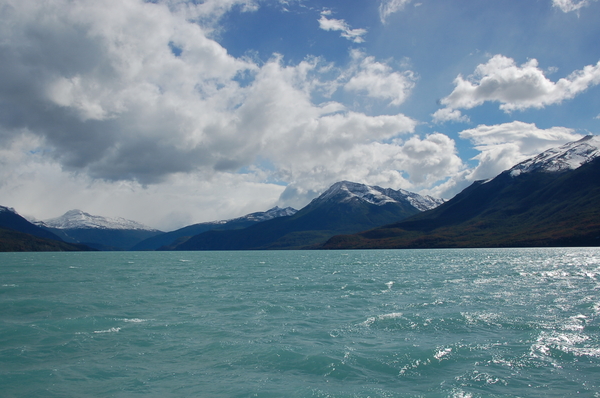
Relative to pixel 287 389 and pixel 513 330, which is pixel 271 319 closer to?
pixel 287 389

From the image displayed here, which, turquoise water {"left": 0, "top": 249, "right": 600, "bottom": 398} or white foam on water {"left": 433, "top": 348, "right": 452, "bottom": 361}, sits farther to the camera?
white foam on water {"left": 433, "top": 348, "right": 452, "bottom": 361}

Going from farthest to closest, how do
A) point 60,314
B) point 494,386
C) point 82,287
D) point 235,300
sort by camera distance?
point 82,287 < point 235,300 < point 60,314 < point 494,386

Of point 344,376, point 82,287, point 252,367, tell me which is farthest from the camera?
point 82,287

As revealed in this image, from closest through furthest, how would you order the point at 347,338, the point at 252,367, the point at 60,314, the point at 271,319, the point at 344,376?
the point at 344,376, the point at 252,367, the point at 347,338, the point at 271,319, the point at 60,314

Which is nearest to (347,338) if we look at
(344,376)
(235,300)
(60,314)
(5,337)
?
(344,376)

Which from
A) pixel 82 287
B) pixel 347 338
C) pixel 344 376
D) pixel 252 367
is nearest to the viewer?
pixel 344 376

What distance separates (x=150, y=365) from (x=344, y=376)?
39.0ft

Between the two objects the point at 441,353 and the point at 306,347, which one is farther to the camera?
the point at 306,347

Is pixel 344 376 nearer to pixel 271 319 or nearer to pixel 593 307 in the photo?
pixel 271 319

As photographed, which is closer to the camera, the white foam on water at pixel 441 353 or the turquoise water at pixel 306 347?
the turquoise water at pixel 306 347

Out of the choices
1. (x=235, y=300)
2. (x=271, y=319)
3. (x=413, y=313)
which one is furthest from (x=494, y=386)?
(x=235, y=300)

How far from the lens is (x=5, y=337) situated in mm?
29797

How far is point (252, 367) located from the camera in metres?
23.1

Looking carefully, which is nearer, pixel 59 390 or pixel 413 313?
pixel 59 390
